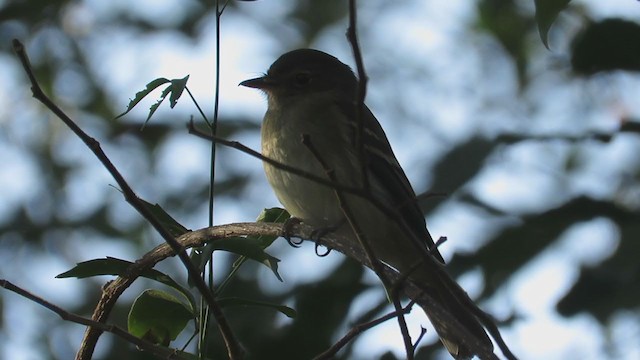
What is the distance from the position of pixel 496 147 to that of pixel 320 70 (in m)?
1.82

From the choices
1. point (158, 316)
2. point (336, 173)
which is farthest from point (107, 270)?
point (336, 173)

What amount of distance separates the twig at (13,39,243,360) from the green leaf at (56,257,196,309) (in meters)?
0.46

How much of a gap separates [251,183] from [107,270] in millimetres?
5343

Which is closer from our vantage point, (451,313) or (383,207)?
(383,207)

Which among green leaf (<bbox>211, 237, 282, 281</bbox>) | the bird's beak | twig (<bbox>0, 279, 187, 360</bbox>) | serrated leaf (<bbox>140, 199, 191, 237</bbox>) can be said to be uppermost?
the bird's beak

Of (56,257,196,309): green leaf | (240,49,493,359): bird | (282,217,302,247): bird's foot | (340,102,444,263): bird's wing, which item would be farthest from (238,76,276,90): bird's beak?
(56,257,196,309): green leaf

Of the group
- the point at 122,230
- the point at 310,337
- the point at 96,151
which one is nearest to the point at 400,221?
the point at 96,151

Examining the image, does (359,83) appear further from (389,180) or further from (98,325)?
(389,180)

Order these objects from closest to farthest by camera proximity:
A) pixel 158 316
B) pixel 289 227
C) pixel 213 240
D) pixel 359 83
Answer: pixel 359 83
pixel 213 240
pixel 158 316
pixel 289 227

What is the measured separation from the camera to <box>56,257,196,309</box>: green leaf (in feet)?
9.63

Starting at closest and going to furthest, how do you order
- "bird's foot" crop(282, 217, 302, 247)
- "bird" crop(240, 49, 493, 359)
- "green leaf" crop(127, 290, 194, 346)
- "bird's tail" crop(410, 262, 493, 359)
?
"bird's tail" crop(410, 262, 493, 359) < "green leaf" crop(127, 290, 194, 346) < "bird's foot" crop(282, 217, 302, 247) < "bird" crop(240, 49, 493, 359)

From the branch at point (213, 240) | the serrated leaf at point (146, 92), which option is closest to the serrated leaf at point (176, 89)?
the serrated leaf at point (146, 92)

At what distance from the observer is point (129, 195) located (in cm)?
243

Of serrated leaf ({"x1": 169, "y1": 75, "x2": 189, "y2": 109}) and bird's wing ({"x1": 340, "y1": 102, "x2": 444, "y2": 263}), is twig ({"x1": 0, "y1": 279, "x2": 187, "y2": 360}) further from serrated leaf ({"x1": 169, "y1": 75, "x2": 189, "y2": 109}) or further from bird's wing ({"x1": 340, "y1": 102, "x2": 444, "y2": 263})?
bird's wing ({"x1": 340, "y1": 102, "x2": 444, "y2": 263})
